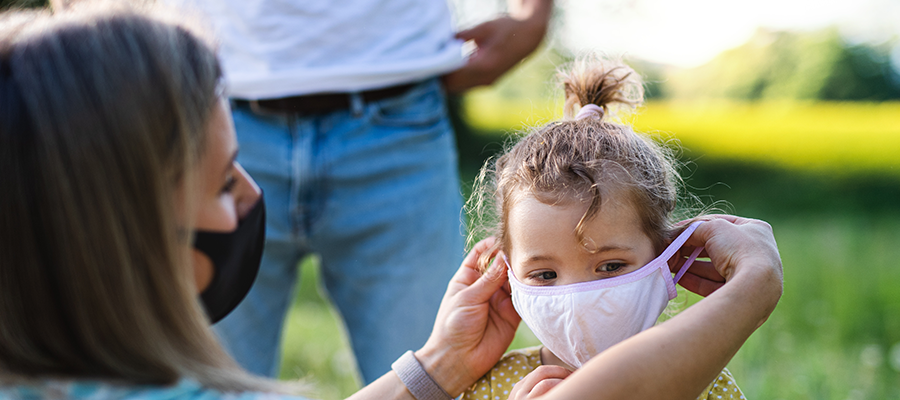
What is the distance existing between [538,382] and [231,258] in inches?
28.0

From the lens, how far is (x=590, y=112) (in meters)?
1.82

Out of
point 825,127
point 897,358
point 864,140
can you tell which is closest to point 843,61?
point 825,127

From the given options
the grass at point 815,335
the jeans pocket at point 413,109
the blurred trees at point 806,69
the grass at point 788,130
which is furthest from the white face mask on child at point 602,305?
the blurred trees at point 806,69

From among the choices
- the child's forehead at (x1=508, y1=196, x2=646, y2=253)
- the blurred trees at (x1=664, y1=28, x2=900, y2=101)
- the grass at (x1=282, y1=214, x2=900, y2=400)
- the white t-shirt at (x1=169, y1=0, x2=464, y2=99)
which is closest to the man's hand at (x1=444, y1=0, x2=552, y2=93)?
the white t-shirt at (x1=169, y1=0, x2=464, y2=99)

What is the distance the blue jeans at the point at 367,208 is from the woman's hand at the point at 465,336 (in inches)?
20.8

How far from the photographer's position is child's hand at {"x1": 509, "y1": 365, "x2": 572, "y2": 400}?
149cm

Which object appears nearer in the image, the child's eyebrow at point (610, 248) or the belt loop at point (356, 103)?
the child's eyebrow at point (610, 248)

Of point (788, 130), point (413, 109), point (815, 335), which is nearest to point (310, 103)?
point (413, 109)

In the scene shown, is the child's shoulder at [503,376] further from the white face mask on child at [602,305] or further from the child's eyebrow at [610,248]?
the child's eyebrow at [610,248]

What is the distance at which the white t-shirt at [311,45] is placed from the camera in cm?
224

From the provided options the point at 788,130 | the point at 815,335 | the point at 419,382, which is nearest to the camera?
the point at 419,382

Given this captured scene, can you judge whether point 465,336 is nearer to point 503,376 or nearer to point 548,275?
point 503,376

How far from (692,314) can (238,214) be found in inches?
37.0

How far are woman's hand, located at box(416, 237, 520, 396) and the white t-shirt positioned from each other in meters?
0.76
